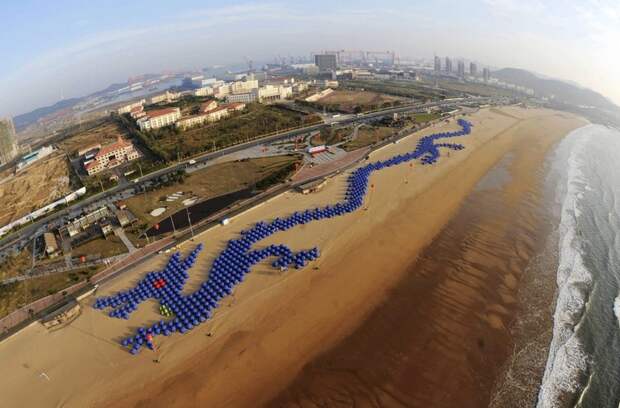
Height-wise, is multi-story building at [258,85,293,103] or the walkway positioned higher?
multi-story building at [258,85,293,103]

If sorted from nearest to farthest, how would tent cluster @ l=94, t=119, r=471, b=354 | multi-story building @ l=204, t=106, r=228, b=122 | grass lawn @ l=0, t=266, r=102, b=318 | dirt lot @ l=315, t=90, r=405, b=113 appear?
1. tent cluster @ l=94, t=119, r=471, b=354
2. grass lawn @ l=0, t=266, r=102, b=318
3. multi-story building @ l=204, t=106, r=228, b=122
4. dirt lot @ l=315, t=90, r=405, b=113

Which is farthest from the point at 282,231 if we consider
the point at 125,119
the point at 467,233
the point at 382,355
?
the point at 125,119

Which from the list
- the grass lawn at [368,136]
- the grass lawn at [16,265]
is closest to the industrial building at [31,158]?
the grass lawn at [16,265]

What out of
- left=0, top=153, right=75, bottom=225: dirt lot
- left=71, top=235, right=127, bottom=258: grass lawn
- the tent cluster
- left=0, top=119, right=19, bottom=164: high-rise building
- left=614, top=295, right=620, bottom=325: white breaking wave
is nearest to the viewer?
the tent cluster

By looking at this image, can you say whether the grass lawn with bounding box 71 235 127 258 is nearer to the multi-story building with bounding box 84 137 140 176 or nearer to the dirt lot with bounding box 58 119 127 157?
the multi-story building with bounding box 84 137 140 176

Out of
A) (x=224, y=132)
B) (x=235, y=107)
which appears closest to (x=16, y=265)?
(x=224, y=132)

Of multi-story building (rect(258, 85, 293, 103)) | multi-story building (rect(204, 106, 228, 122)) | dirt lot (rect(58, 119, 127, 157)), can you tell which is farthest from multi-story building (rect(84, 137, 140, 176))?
multi-story building (rect(258, 85, 293, 103))

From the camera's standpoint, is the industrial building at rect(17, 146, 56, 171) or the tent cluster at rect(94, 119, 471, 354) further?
the industrial building at rect(17, 146, 56, 171)

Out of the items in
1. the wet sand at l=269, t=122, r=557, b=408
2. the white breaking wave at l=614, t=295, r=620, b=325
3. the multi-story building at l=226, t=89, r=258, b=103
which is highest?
the multi-story building at l=226, t=89, r=258, b=103
